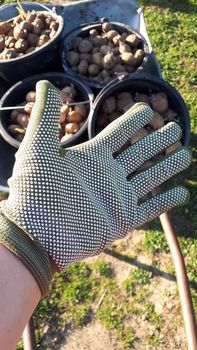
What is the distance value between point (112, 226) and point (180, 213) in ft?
2.48

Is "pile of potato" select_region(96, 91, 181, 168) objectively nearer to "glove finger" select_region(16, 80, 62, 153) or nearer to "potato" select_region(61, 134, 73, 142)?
"potato" select_region(61, 134, 73, 142)

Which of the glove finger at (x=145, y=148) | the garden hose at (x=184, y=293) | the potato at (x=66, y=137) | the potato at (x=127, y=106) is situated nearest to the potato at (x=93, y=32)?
the potato at (x=127, y=106)

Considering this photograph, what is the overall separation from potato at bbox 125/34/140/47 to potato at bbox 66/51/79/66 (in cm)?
24

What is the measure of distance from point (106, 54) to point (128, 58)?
0.11m

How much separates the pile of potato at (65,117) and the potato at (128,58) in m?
0.26

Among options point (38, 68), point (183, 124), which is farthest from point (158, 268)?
point (38, 68)

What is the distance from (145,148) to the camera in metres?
1.39

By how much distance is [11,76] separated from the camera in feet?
6.43

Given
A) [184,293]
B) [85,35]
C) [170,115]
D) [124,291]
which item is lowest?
[124,291]

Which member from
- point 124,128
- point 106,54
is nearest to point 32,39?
point 106,54

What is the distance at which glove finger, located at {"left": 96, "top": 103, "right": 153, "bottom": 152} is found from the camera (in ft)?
4.55

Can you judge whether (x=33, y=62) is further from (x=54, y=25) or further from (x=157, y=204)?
(x=157, y=204)

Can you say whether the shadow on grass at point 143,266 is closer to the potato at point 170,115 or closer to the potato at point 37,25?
the potato at point 170,115

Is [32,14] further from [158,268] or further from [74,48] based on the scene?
[158,268]
